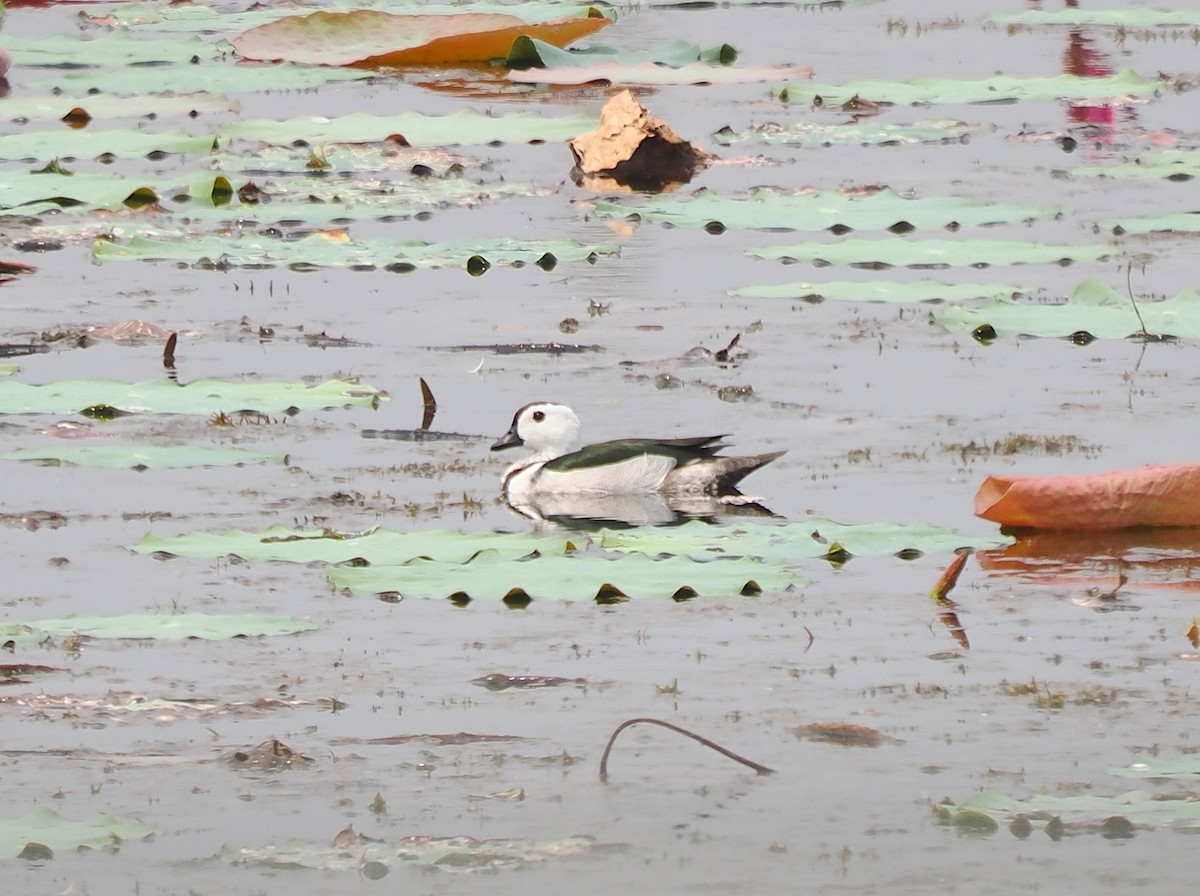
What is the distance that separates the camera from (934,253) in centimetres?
1182

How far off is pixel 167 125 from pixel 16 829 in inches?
438

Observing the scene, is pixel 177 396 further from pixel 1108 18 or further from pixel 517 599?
pixel 1108 18

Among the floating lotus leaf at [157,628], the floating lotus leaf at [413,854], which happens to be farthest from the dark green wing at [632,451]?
the floating lotus leaf at [413,854]

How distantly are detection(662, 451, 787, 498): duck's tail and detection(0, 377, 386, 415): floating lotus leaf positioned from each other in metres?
1.20

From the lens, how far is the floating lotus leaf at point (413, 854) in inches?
211

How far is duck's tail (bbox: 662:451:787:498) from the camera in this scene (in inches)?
337

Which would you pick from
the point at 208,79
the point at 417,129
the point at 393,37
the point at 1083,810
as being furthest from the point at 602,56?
the point at 1083,810

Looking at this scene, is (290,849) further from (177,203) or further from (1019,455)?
(177,203)

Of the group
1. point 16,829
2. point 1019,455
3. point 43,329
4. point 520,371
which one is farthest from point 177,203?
point 16,829

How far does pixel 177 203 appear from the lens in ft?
44.2

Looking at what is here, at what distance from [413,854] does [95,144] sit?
949 centimetres

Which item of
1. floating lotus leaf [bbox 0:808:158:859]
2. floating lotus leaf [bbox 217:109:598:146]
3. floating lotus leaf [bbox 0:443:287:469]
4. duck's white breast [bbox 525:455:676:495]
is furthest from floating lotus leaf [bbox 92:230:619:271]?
floating lotus leaf [bbox 0:808:158:859]

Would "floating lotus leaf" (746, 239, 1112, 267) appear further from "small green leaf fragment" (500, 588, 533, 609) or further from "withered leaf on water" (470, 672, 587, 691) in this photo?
"withered leaf on water" (470, 672, 587, 691)

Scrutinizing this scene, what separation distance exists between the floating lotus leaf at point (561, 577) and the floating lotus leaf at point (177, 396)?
1821 mm
